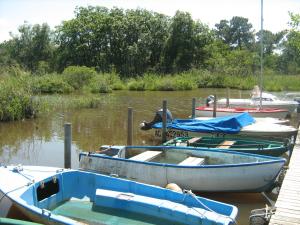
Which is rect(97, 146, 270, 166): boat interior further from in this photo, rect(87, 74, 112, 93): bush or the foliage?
rect(87, 74, 112, 93): bush

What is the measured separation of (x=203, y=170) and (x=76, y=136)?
32.9ft

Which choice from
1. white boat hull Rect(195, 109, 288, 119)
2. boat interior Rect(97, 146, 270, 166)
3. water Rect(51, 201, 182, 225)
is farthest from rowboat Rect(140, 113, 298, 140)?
water Rect(51, 201, 182, 225)

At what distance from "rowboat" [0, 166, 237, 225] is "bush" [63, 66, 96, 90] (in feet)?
111

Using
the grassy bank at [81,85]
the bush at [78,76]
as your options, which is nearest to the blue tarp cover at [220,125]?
the grassy bank at [81,85]

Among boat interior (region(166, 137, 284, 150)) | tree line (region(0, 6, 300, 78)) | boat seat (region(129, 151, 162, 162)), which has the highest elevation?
tree line (region(0, 6, 300, 78))

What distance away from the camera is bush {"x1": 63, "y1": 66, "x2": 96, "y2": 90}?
4256 centimetres

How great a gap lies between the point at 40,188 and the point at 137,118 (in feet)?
51.1

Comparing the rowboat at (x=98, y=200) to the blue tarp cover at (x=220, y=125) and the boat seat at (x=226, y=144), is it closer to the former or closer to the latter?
the boat seat at (x=226, y=144)

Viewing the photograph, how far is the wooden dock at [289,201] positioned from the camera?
7.54 metres

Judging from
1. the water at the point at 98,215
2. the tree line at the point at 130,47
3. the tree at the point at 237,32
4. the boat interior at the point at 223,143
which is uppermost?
the tree at the point at 237,32

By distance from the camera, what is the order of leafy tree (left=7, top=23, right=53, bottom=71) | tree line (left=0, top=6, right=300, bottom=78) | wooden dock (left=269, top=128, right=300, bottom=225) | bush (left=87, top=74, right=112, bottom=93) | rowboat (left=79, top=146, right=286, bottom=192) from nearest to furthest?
wooden dock (left=269, top=128, right=300, bottom=225)
rowboat (left=79, top=146, right=286, bottom=192)
bush (left=87, top=74, right=112, bottom=93)
tree line (left=0, top=6, right=300, bottom=78)
leafy tree (left=7, top=23, right=53, bottom=71)

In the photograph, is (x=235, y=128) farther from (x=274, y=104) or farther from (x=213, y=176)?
(x=274, y=104)

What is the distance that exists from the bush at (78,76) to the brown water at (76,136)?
14.8m

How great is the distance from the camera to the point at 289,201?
851 cm
